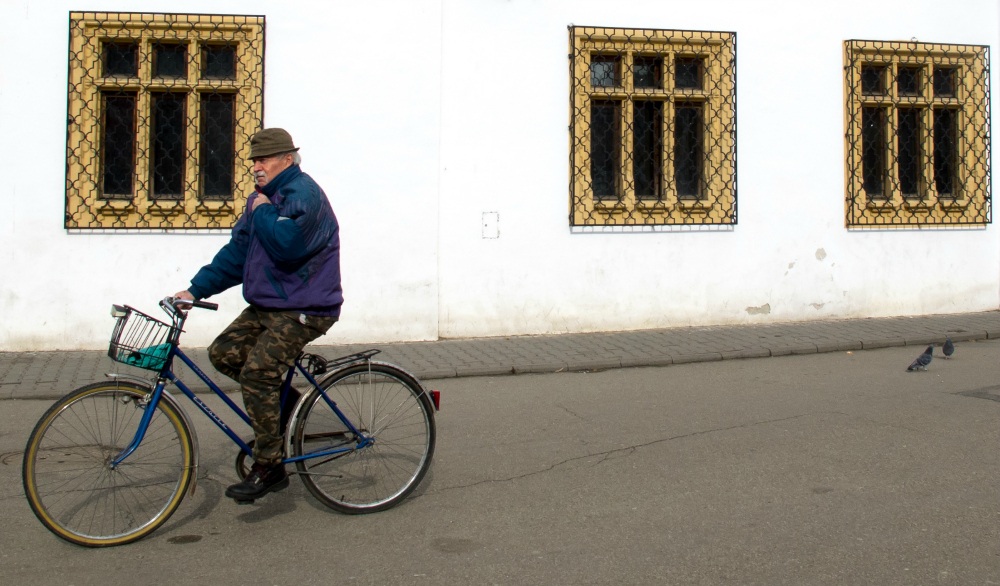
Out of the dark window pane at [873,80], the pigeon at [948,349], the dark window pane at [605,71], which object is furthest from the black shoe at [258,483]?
the dark window pane at [873,80]

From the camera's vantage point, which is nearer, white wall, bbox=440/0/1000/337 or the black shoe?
the black shoe

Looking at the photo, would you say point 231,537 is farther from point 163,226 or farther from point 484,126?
point 484,126

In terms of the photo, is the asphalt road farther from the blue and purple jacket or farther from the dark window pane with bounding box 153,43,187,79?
the dark window pane with bounding box 153,43,187,79

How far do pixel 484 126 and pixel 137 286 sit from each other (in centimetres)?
416

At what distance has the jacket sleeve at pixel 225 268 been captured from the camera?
4.92 metres

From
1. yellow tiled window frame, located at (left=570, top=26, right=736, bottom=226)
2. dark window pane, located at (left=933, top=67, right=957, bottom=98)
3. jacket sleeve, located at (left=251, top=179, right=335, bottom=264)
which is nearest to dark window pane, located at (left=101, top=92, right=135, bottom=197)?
yellow tiled window frame, located at (left=570, top=26, right=736, bottom=226)

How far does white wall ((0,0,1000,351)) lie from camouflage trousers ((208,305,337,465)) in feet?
20.8

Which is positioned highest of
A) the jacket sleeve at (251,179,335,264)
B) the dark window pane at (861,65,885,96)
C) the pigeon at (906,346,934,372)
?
the dark window pane at (861,65,885,96)

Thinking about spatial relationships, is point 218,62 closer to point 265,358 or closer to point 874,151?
point 265,358

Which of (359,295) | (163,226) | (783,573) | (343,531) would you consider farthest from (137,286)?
(783,573)

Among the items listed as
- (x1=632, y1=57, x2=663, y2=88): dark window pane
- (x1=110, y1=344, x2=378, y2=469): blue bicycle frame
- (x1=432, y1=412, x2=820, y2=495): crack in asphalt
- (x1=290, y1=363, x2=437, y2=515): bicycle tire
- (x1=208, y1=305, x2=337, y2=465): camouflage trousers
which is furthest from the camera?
(x1=632, y1=57, x2=663, y2=88): dark window pane

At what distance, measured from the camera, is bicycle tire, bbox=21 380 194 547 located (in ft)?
14.3

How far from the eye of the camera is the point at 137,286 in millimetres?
10812

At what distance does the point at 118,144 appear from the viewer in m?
11.1
